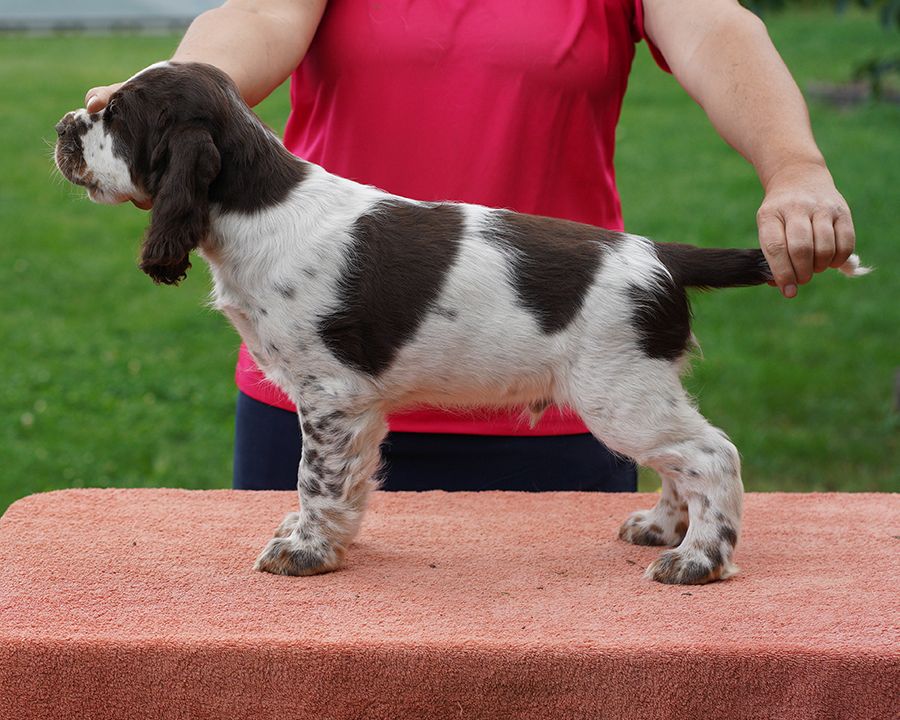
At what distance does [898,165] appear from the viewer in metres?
13.7

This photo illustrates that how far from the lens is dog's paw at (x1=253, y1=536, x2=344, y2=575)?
9.88ft

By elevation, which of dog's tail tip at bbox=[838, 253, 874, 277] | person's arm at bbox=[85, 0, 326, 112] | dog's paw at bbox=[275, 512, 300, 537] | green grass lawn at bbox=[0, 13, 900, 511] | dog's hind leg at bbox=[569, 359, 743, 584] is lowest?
green grass lawn at bbox=[0, 13, 900, 511]

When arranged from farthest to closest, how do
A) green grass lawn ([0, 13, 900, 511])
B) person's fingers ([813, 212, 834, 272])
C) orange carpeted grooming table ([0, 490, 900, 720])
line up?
1. green grass lawn ([0, 13, 900, 511])
2. person's fingers ([813, 212, 834, 272])
3. orange carpeted grooming table ([0, 490, 900, 720])

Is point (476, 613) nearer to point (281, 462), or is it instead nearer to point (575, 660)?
point (575, 660)

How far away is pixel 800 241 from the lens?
271cm

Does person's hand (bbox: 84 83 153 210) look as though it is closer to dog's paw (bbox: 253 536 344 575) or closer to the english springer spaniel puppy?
the english springer spaniel puppy

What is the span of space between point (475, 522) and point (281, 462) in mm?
766

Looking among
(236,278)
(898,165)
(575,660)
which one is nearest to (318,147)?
(236,278)

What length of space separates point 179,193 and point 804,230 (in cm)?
137

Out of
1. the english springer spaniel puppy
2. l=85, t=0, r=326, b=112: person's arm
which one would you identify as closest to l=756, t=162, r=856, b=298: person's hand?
the english springer spaniel puppy

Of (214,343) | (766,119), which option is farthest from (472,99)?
(214,343)

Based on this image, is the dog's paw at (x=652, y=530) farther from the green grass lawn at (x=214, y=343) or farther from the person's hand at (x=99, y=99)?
the green grass lawn at (x=214, y=343)

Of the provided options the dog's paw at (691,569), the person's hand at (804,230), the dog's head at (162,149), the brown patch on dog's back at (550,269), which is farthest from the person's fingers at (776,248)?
the dog's head at (162,149)

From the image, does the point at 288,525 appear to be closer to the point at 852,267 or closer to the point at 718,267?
the point at 718,267
